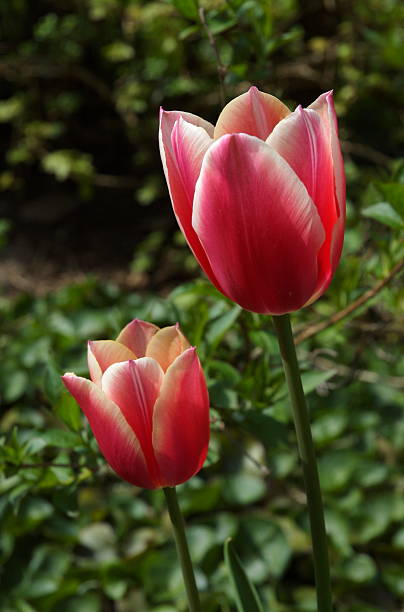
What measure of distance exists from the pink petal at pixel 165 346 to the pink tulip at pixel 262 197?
0.22 feet

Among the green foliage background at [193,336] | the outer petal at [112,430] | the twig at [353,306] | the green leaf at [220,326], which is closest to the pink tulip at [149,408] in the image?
the outer petal at [112,430]

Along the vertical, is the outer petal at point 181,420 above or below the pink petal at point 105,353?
below

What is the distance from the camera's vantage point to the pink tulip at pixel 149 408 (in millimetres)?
596

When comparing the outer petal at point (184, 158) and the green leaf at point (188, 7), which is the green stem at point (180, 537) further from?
the green leaf at point (188, 7)

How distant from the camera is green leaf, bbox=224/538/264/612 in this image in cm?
74

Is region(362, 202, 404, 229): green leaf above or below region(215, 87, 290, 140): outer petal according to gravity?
below

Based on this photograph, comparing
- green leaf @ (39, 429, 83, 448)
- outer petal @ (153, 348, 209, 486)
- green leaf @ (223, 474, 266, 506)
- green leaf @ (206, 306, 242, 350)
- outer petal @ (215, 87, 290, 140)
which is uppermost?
outer petal @ (215, 87, 290, 140)

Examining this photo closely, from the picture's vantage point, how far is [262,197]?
0.54m

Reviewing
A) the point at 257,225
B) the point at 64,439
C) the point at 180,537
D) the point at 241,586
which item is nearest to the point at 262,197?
the point at 257,225

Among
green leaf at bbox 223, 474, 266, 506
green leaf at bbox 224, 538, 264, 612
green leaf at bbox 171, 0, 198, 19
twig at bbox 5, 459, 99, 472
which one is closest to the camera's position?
green leaf at bbox 224, 538, 264, 612

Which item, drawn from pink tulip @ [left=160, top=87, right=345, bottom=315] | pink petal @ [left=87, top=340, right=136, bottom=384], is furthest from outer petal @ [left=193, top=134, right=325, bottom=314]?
pink petal @ [left=87, top=340, right=136, bottom=384]

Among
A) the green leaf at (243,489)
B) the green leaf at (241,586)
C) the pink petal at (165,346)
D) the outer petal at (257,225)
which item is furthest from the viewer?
the green leaf at (243,489)

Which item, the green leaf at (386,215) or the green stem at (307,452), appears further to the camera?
the green leaf at (386,215)

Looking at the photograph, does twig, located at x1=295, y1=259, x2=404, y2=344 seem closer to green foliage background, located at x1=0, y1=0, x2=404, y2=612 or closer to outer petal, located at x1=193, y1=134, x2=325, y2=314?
green foliage background, located at x1=0, y1=0, x2=404, y2=612
